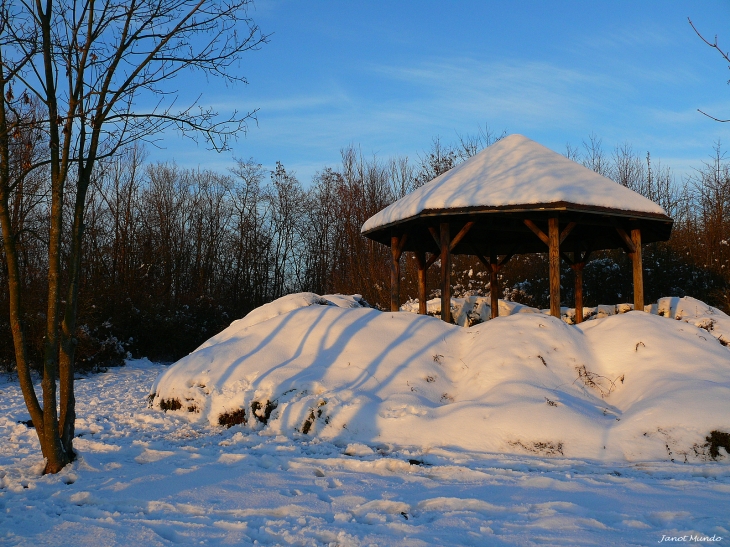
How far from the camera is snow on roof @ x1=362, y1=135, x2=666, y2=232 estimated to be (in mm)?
9484

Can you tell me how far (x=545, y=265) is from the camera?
20.8 meters

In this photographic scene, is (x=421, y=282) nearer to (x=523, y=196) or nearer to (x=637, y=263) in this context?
(x=523, y=196)

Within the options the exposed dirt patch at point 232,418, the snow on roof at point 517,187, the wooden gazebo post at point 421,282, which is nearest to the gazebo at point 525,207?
the snow on roof at point 517,187

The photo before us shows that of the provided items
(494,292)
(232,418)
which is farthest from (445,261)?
(232,418)

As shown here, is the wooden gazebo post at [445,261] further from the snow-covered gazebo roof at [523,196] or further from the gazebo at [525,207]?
the snow-covered gazebo roof at [523,196]

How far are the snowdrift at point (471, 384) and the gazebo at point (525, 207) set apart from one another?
1610 mm

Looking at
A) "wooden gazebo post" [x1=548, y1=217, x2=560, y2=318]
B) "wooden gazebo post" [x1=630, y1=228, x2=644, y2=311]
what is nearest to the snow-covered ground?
"wooden gazebo post" [x1=548, y1=217, x2=560, y2=318]

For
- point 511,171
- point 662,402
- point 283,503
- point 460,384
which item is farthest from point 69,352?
point 511,171

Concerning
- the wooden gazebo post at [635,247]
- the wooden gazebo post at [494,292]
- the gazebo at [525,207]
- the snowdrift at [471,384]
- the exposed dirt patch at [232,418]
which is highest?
the gazebo at [525,207]

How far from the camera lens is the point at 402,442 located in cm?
640

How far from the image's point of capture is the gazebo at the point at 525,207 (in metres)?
9.49

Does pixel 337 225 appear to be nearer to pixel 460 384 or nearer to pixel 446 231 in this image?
pixel 446 231

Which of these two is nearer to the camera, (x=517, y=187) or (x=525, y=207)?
(x=525, y=207)

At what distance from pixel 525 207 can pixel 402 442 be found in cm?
467
